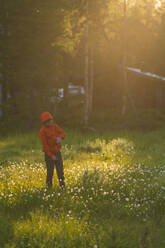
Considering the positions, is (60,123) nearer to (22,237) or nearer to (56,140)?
(56,140)

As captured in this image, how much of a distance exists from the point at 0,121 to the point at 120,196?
1805 cm

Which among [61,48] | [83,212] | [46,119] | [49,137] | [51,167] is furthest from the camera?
[61,48]

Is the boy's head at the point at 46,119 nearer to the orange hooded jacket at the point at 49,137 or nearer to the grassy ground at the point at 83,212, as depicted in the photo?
the orange hooded jacket at the point at 49,137

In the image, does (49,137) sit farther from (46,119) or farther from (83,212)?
(83,212)

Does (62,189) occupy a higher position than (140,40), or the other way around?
(140,40)

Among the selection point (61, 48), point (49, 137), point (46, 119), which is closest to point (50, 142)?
point (49, 137)

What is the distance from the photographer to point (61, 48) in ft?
77.9

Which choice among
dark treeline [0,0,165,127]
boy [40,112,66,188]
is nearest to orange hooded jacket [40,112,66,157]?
boy [40,112,66,188]

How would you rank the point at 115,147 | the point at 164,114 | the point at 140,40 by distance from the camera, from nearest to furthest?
1. the point at 115,147
2. the point at 164,114
3. the point at 140,40

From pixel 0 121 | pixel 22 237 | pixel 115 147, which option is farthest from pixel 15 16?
pixel 22 237

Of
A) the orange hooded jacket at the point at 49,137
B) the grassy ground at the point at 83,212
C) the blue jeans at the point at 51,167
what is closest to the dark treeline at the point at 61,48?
the grassy ground at the point at 83,212

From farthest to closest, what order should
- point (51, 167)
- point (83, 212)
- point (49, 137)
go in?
1. point (51, 167)
2. point (49, 137)
3. point (83, 212)

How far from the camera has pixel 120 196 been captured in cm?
737

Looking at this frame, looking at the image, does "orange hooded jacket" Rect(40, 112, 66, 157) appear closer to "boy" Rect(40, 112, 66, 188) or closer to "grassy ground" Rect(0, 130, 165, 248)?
"boy" Rect(40, 112, 66, 188)
